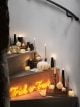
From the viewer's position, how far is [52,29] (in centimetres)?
304

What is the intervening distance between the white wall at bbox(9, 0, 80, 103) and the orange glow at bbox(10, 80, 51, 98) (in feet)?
0.92

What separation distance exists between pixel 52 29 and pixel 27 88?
0.75 m

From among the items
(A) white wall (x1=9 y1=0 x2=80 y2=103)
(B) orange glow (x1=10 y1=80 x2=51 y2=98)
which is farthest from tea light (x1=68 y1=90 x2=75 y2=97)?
(B) orange glow (x1=10 y1=80 x2=51 y2=98)

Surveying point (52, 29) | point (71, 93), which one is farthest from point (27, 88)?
point (52, 29)

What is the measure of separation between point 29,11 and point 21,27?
28 centimetres

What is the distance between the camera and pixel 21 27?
3.65 meters

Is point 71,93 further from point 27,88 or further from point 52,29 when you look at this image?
point 52,29

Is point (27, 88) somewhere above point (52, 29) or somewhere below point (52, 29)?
below

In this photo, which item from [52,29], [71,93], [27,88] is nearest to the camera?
[71,93]

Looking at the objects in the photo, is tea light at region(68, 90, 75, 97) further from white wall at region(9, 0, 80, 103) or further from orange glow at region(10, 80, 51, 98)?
orange glow at region(10, 80, 51, 98)

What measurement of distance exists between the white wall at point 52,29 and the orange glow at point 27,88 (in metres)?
0.28

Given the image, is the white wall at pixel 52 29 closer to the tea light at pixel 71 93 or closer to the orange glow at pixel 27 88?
the tea light at pixel 71 93

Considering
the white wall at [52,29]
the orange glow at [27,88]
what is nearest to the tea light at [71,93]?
the white wall at [52,29]

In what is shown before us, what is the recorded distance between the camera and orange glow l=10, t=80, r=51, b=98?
268cm
